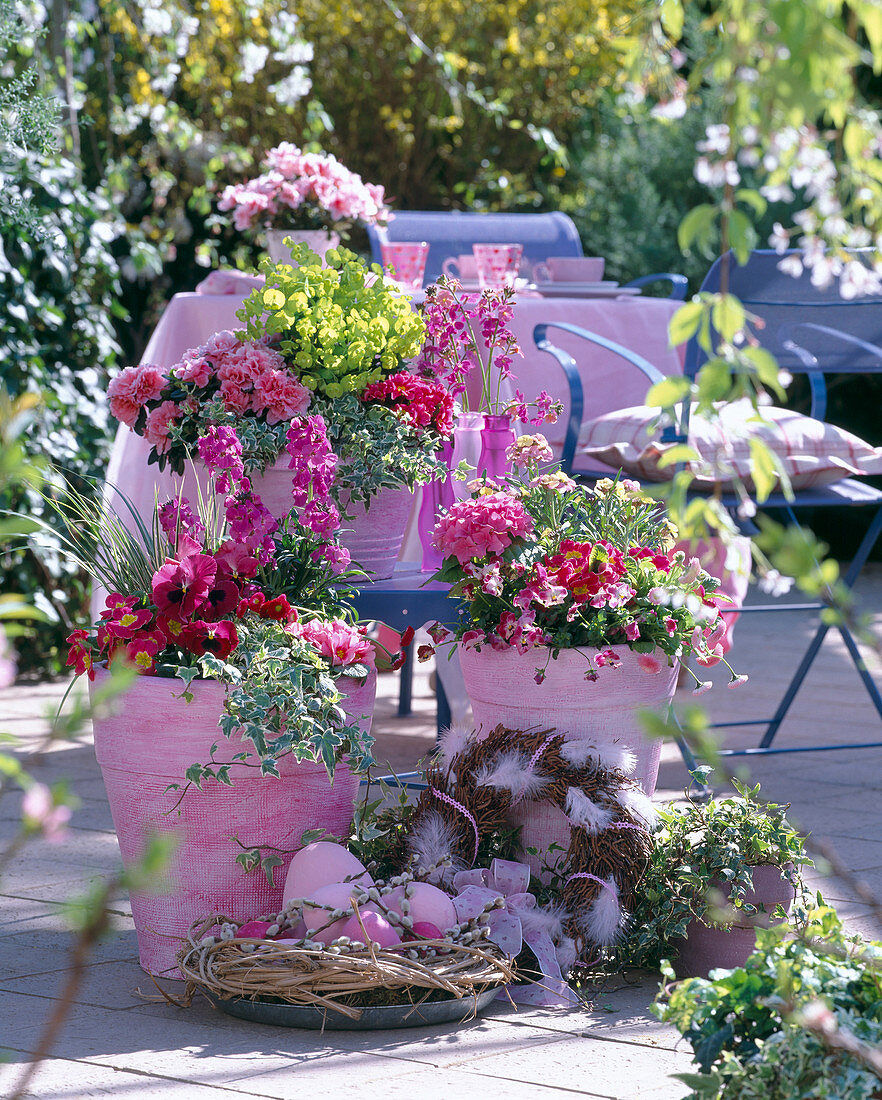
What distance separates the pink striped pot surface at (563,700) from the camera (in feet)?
7.64

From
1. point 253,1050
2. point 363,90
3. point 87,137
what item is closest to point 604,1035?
point 253,1050

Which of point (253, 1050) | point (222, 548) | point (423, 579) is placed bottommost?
point (253, 1050)

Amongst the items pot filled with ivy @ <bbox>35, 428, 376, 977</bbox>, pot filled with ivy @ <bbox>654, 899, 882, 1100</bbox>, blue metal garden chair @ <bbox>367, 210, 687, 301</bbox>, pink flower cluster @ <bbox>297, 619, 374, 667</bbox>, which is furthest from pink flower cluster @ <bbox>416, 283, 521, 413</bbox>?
blue metal garden chair @ <bbox>367, 210, 687, 301</bbox>

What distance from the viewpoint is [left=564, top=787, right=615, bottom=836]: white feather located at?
2234 mm

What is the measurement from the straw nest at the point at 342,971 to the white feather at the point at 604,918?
16cm

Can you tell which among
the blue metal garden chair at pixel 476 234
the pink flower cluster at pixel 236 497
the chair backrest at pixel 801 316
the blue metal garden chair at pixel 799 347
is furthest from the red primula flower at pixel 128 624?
the blue metal garden chair at pixel 476 234

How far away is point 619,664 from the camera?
231 cm

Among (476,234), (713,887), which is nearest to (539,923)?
(713,887)

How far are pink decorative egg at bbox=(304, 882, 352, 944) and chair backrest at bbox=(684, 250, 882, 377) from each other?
166cm

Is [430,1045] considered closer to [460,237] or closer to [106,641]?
[106,641]

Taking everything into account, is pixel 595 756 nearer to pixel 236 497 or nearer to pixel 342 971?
pixel 342 971

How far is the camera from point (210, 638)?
7.24ft

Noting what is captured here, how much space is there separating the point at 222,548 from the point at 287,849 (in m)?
0.49

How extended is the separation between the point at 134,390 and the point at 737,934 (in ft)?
4.65
